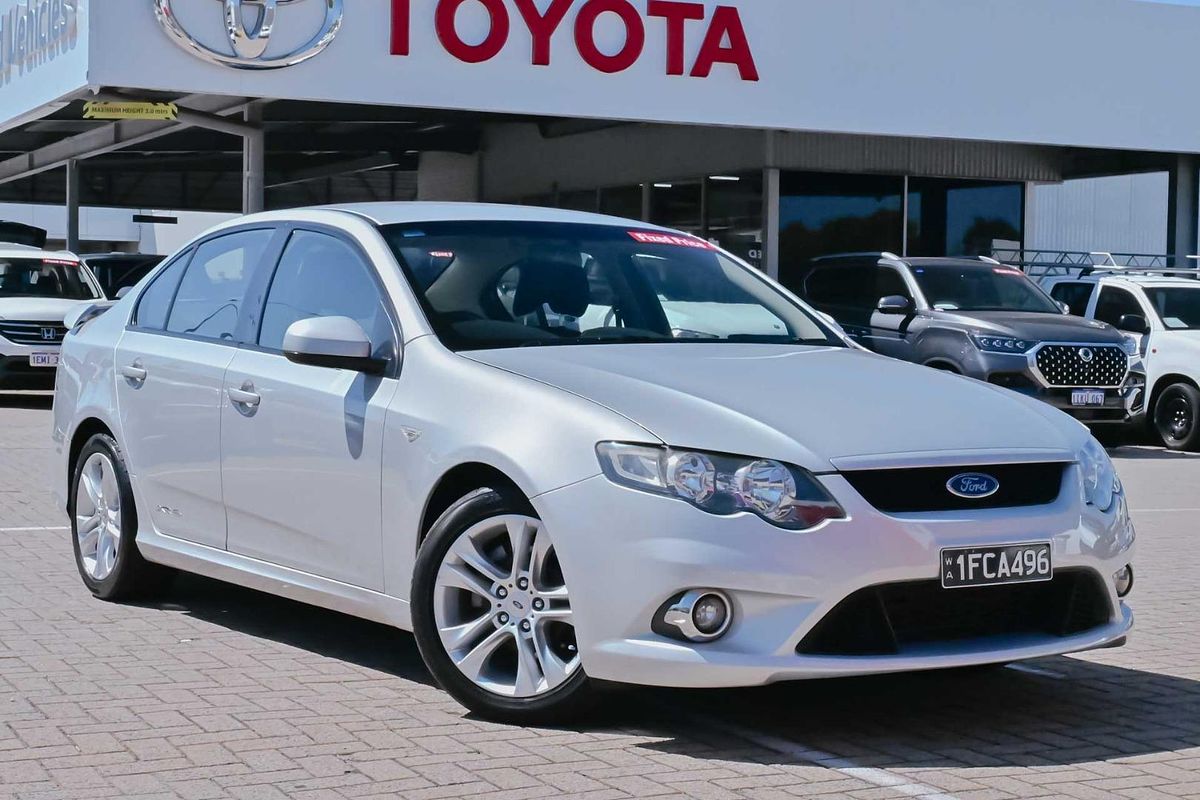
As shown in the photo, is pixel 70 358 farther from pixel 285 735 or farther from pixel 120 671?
pixel 285 735

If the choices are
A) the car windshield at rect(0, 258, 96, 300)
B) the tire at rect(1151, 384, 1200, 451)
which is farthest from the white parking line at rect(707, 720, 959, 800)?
the car windshield at rect(0, 258, 96, 300)

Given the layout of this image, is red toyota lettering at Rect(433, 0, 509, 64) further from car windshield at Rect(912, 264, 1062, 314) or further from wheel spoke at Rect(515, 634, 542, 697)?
wheel spoke at Rect(515, 634, 542, 697)

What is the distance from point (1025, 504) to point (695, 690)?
1327 millimetres

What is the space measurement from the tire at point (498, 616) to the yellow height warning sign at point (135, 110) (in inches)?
620

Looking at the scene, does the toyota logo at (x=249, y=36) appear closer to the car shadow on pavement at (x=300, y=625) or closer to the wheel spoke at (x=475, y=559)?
the car shadow on pavement at (x=300, y=625)

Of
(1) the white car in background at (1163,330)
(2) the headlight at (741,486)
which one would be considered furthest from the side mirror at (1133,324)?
(2) the headlight at (741,486)

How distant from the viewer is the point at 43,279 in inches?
847

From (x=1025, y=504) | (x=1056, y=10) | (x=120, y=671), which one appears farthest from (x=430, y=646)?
(x=1056, y=10)

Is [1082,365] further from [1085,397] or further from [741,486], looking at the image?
[741,486]

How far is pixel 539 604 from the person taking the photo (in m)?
5.16

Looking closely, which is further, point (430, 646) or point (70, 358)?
point (70, 358)

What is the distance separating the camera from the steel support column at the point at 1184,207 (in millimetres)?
25719

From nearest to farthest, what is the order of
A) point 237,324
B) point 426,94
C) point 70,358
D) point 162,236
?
point 237,324, point 70,358, point 426,94, point 162,236

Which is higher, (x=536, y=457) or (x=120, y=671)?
(x=536, y=457)
